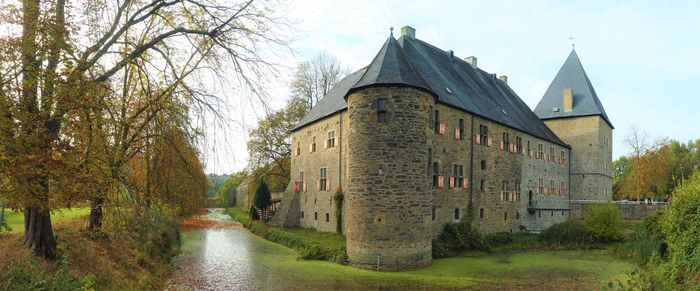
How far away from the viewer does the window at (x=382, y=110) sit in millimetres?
14789

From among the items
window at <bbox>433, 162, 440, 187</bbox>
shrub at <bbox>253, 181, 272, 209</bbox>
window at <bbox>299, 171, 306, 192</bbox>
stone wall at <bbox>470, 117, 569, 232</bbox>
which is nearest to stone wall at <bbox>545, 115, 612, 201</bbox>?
stone wall at <bbox>470, 117, 569, 232</bbox>

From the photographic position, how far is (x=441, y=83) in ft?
68.3

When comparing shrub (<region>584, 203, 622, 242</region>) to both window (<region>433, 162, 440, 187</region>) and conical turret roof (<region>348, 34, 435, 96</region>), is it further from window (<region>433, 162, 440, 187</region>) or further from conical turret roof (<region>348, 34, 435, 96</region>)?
conical turret roof (<region>348, 34, 435, 96</region>)

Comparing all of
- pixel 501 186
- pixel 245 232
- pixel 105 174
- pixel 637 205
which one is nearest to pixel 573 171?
pixel 637 205

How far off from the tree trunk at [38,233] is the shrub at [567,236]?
19520 mm

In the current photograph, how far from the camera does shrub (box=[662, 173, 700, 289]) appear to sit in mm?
8914

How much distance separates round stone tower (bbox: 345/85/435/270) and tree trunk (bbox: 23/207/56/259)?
8523mm

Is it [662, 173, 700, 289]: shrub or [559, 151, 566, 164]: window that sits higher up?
[559, 151, 566, 164]: window

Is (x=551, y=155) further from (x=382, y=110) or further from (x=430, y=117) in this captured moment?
(x=382, y=110)

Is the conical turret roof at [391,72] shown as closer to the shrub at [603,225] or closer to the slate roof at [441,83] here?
the slate roof at [441,83]

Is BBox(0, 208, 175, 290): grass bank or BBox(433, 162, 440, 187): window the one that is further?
BBox(433, 162, 440, 187): window

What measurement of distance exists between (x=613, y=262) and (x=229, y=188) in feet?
129

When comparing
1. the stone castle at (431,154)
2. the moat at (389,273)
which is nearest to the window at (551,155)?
the stone castle at (431,154)

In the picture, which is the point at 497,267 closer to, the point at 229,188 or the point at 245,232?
the point at 245,232
